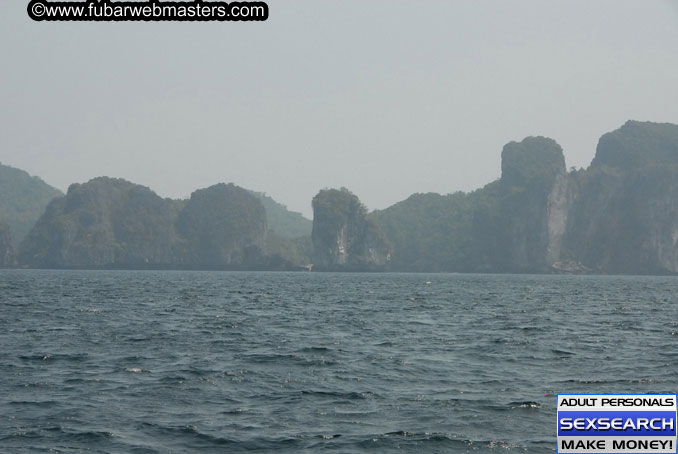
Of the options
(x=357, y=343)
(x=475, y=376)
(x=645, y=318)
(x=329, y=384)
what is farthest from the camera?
(x=645, y=318)

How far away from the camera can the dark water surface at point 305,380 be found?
1734 cm

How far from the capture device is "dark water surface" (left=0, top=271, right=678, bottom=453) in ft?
56.9

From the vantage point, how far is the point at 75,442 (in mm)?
16797

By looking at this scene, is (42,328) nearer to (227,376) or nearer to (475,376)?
(227,376)

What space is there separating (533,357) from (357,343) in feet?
25.0

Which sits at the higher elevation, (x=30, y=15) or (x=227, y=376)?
(x=30, y=15)

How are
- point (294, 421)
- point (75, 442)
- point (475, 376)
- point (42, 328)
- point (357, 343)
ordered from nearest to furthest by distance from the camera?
1. point (75, 442)
2. point (294, 421)
3. point (475, 376)
4. point (357, 343)
5. point (42, 328)

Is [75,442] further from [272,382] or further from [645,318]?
[645,318]

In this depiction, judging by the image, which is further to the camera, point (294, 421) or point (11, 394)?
point (11, 394)

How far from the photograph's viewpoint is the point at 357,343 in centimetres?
3347

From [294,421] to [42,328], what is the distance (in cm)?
2264

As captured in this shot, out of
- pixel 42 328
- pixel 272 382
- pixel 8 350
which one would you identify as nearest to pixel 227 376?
pixel 272 382

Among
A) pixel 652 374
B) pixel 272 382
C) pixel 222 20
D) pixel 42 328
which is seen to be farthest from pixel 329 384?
pixel 42 328

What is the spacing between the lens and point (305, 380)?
24219 millimetres
